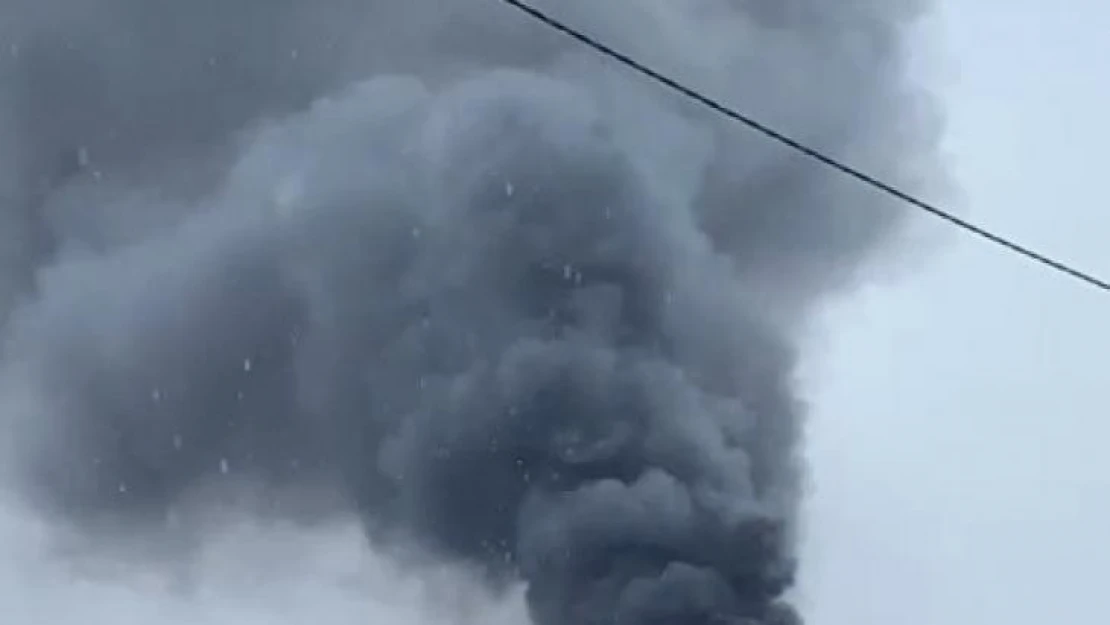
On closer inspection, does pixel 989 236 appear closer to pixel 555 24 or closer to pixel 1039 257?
pixel 1039 257

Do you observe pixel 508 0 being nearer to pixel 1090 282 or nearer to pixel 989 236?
pixel 989 236

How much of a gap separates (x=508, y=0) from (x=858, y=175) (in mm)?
1486

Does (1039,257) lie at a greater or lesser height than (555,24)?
lesser

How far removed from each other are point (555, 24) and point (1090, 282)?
221 cm

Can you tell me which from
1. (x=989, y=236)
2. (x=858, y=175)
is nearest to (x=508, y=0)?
(x=858, y=175)

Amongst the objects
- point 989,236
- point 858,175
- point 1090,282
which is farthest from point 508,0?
point 1090,282

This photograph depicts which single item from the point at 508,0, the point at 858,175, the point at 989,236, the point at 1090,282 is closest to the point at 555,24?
the point at 508,0

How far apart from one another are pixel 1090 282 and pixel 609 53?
1.99m

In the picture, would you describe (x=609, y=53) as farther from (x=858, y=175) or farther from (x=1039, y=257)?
(x=1039, y=257)

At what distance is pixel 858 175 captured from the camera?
6.97m

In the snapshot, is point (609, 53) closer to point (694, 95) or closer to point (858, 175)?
point (694, 95)

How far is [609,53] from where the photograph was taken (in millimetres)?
6938

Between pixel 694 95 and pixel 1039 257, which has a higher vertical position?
pixel 694 95

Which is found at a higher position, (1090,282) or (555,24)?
(555,24)
